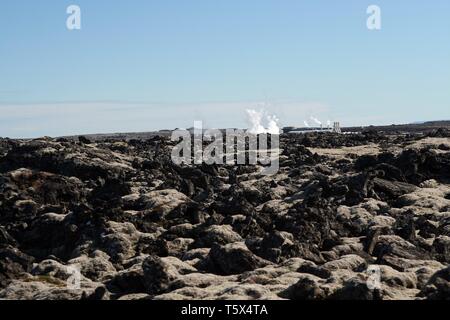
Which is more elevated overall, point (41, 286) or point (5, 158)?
point (5, 158)

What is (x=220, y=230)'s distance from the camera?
45500 mm

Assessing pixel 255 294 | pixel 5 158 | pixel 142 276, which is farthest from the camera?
pixel 5 158

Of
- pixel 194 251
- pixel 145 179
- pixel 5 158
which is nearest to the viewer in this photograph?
pixel 194 251

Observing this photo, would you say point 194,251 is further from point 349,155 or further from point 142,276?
point 349,155

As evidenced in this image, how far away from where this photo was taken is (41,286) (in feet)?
113

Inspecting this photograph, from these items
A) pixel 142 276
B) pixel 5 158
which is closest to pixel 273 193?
pixel 142 276

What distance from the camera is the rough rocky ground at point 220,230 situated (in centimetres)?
3397

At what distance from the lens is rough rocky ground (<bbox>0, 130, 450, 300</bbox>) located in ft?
111

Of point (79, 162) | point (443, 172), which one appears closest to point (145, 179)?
point (79, 162)

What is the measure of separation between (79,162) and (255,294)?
47526mm

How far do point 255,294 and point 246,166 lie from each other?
5531 centimetres

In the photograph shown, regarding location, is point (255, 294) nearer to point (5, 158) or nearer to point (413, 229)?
point (413, 229)

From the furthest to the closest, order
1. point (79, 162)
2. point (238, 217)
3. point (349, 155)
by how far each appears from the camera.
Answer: point (349, 155), point (79, 162), point (238, 217)

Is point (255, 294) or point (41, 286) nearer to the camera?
point (255, 294)
